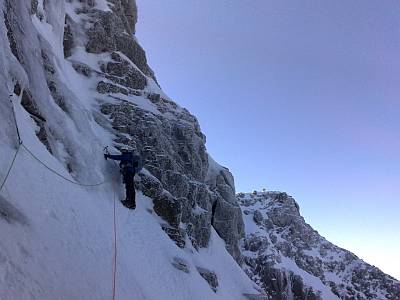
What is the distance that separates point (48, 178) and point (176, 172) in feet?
51.0

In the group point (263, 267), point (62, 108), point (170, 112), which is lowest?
point (263, 267)

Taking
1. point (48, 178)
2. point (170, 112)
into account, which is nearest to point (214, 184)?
point (170, 112)

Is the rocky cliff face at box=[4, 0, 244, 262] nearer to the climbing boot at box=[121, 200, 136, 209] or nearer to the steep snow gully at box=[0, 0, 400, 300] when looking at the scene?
the steep snow gully at box=[0, 0, 400, 300]

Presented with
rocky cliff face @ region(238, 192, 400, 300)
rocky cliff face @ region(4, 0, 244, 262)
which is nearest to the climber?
rocky cliff face @ region(4, 0, 244, 262)

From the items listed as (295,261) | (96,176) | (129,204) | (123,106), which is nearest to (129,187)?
(129,204)

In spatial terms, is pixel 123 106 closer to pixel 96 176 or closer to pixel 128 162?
pixel 128 162

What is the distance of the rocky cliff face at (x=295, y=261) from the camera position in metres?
64.1

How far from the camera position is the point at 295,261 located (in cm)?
7362

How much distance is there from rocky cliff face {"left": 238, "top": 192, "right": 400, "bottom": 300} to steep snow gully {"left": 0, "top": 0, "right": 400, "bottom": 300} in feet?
62.8

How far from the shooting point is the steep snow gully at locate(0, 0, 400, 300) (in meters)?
11.8

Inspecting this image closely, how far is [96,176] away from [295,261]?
58354 millimetres

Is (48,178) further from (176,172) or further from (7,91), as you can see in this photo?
(176,172)

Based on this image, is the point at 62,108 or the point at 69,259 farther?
the point at 62,108

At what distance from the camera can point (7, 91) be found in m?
14.5
